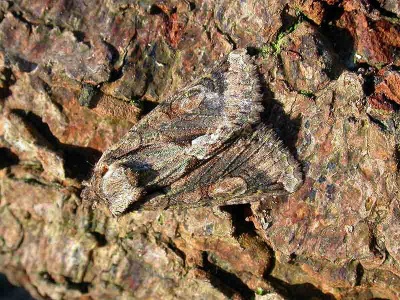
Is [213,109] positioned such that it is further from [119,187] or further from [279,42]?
[119,187]

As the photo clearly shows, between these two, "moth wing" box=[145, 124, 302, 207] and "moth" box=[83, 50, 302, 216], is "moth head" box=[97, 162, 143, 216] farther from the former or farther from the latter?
"moth wing" box=[145, 124, 302, 207]

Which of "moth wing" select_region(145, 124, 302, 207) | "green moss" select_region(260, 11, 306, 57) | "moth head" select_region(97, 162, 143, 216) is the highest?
"green moss" select_region(260, 11, 306, 57)

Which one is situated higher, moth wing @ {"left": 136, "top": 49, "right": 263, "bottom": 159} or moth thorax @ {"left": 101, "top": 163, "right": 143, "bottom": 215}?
moth wing @ {"left": 136, "top": 49, "right": 263, "bottom": 159}

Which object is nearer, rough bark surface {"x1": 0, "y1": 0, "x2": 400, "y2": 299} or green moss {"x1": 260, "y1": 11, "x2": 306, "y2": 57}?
rough bark surface {"x1": 0, "y1": 0, "x2": 400, "y2": 299}

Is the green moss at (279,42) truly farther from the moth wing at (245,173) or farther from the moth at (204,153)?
the moth wing at (245,173)

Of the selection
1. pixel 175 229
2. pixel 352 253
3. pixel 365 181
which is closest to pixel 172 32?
pixel 175 229

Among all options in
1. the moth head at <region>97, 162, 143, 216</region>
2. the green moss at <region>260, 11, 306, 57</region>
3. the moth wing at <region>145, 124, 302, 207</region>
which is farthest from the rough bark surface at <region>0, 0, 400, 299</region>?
the moth head at <region>97, 162, 143, 216</region>

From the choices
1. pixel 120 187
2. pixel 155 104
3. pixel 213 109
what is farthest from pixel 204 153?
pixel 155 104
